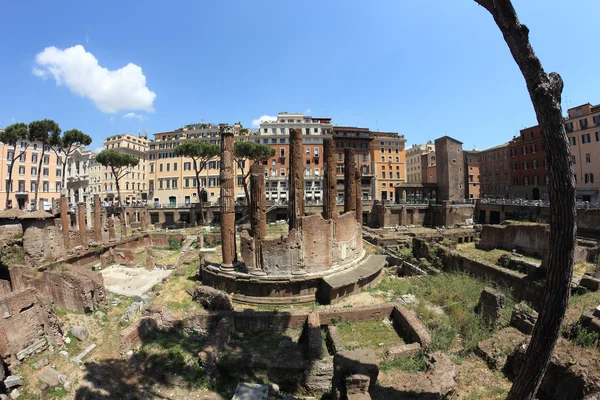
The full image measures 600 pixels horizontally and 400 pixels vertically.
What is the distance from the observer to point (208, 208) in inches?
1957

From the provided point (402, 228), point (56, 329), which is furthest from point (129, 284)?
point (402, 228)

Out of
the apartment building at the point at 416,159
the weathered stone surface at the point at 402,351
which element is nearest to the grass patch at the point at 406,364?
the weathered stone surface at the point at 402,351

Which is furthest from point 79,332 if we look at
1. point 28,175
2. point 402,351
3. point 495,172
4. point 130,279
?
point 495,172

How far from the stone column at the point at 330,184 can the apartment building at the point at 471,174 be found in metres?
56.2

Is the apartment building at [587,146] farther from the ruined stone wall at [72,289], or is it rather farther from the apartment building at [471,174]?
the ruined stone wall at [72,289]

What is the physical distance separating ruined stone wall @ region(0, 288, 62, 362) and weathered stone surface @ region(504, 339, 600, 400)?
584 inches

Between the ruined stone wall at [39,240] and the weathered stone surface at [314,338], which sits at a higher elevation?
the ruined stone wall at [39,240]

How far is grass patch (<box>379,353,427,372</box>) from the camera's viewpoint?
8.35 m

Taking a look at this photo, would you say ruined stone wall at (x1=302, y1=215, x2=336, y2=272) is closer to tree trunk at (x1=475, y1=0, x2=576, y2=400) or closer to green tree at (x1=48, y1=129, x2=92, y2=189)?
tree trunk at (x1=475, y1=0, x2=576, y2=400)

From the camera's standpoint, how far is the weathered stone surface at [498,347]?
7.90 m

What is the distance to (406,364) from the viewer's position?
28.3ft

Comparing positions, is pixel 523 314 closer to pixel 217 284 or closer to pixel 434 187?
pixel 217 284

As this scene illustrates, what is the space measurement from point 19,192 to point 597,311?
64214 millimetres

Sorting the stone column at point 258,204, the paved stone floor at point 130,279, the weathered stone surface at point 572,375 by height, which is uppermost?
the stone column at point 258,204
